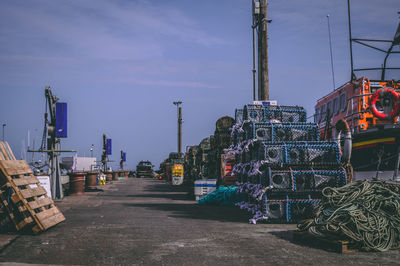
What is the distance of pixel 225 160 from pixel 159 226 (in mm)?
8820

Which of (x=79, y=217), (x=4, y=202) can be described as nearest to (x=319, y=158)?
(x=79, y=217)

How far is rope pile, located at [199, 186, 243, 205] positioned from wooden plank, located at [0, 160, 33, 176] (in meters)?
7.03

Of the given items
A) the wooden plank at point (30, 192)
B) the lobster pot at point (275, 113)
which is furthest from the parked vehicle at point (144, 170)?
the wooden plank at point (30, 192)

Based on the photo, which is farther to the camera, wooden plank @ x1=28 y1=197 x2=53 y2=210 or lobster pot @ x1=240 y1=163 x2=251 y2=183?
lobster pot @ x1=240 y1=163 x2=251 y2=183

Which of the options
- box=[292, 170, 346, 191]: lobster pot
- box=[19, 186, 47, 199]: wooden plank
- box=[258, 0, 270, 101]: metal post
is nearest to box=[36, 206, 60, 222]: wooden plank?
box=[19, 186, 47, 199]: wooden plank

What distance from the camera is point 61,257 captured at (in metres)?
5.61

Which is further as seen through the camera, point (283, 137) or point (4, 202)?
point (283, 137)

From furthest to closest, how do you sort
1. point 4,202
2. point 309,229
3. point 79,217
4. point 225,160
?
point 225,160 → point 79,217 → point 4,202 → point 309,229

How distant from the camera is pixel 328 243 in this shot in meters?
6.27

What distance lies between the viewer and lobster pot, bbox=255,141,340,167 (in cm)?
961

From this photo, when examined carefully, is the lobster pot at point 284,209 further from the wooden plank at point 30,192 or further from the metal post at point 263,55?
the metal post at point 263,55

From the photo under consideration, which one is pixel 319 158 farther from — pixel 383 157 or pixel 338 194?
pixel 383 157

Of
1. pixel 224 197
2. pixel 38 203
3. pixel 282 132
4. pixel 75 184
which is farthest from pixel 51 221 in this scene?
pixel 75 184

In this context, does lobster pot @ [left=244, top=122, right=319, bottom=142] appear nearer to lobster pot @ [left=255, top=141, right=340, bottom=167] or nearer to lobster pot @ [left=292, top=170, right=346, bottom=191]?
lobster pot @ [left=255, top=141, right=340, bottom=167]
